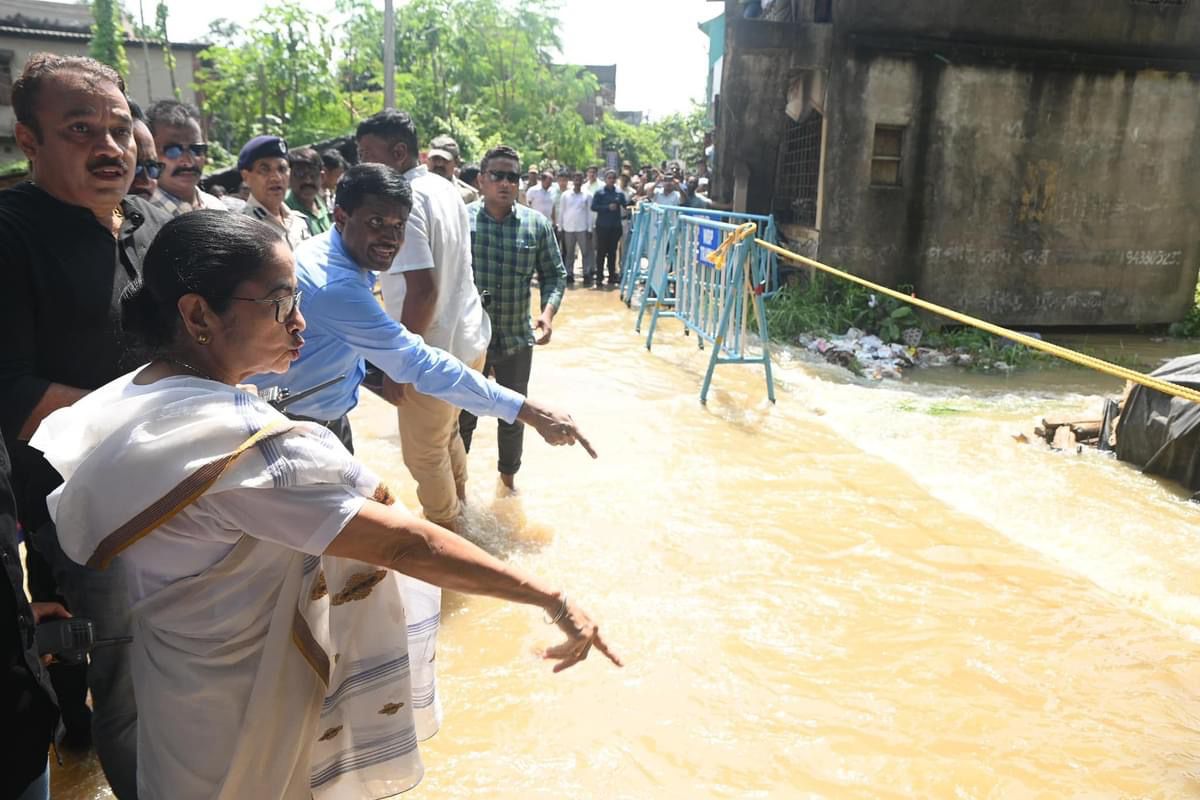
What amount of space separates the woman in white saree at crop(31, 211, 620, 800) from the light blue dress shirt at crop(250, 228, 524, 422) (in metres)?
1.12

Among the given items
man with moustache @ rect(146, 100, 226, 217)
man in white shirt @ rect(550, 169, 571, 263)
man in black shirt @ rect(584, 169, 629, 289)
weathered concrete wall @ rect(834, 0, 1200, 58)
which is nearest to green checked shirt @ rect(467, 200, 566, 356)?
man with moustache @ rect(146, 100, 226, 217)

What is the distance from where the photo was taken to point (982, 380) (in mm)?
8641

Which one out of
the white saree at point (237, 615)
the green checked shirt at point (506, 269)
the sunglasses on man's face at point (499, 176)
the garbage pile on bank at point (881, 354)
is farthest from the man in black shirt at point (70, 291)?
the garbage pile on bank at point (881, 354)

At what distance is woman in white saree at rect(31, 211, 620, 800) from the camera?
4.22 feet

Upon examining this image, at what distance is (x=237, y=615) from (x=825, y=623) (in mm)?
2667

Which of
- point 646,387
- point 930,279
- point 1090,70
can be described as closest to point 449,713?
point 646,387

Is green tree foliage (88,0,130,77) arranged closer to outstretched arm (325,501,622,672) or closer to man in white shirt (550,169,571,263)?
man in white shirt (550,169,571,263)

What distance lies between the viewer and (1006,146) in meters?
10.3

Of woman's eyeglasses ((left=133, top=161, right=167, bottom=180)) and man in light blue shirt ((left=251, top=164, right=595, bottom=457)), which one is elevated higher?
woman's eyeglasses ((left=133, top=161, right=167, bottom=180))

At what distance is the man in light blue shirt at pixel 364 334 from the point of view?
2.65 m

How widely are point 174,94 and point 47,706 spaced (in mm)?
30514

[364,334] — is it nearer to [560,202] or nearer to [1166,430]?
[1166,430]

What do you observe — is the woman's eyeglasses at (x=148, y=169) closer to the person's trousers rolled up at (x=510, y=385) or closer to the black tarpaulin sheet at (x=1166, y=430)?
the person's trousers rolled up at (x=510, y=385)

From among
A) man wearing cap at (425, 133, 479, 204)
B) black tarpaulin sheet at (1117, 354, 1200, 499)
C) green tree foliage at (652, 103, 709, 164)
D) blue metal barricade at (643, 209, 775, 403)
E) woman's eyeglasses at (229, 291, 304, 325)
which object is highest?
green tree foliage at (652, 103, 709, 164)
